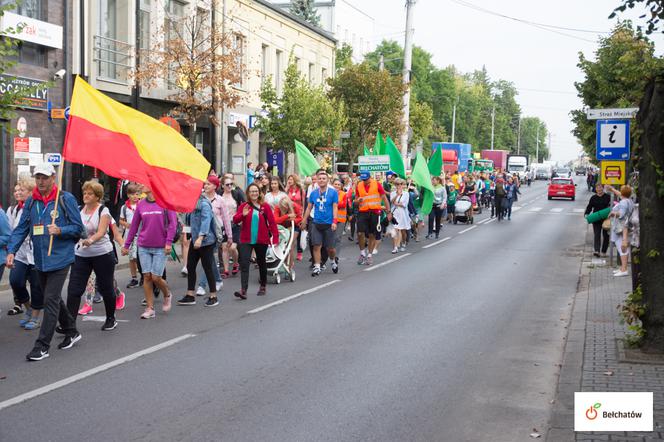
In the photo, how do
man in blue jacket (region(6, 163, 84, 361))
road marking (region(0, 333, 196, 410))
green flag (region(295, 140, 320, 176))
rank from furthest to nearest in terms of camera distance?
green flag (region(295, 140, 320, 176)) → man in blue jacket (region(6, 163, 84, 361)) → road marking (region(0, 333, 196, 410))

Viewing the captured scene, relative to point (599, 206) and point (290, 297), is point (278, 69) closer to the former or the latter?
point (599, 206)

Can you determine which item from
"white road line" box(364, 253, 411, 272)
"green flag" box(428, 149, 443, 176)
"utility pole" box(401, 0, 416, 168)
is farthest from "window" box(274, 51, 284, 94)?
"white road line" box(364, 253, 411, 272)

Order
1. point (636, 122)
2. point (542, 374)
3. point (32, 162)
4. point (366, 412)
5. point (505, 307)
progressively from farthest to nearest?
point (32, 162)
point (505, 307)
point (636, 122)
point (542, 374)
point (366, 412)

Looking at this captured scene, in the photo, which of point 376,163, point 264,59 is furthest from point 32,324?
point 264,59

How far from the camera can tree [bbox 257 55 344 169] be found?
30.5m

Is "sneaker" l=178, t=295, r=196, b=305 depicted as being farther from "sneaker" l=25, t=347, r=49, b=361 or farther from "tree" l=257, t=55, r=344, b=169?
"tree" l=257, t=55, r=344, b=169

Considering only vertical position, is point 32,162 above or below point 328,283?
above

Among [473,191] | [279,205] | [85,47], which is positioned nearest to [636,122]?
[279,205]

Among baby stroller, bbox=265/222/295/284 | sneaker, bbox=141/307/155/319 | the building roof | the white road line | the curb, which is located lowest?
the white road line

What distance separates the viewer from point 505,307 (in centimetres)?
1167

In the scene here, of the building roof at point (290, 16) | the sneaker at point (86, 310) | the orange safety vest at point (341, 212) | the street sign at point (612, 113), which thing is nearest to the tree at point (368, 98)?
the building roof at point (290, 16)

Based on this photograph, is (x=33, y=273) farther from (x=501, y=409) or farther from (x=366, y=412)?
(x=501, y=409)

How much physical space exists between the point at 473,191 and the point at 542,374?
26.1m

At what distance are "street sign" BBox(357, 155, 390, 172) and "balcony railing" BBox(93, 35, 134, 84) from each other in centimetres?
775
